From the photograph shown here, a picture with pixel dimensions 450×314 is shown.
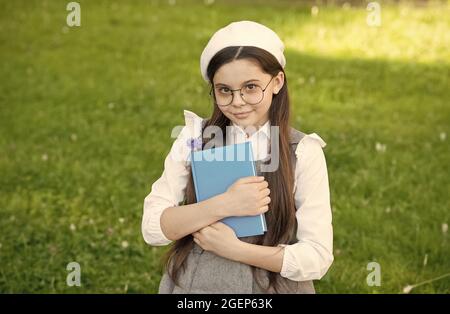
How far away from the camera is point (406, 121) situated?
5578 mm

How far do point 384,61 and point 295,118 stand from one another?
186cm

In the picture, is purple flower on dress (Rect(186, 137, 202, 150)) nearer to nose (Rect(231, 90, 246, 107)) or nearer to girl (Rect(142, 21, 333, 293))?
girl (Rect(142, 21, 333, 293))

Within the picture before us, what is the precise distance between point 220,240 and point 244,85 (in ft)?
1.57

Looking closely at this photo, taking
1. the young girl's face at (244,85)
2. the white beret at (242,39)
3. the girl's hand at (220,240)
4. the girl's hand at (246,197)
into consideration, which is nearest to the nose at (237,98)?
the young girl's face at (244,85)

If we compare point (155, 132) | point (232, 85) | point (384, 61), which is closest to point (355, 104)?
point (384, 61)

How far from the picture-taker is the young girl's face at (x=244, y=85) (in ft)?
7.00

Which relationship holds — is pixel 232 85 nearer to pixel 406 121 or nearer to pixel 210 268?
pixel 210 268

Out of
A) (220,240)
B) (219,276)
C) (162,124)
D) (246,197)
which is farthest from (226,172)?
(162,124)

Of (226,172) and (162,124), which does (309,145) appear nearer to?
(226,172)

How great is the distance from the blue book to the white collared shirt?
139mm

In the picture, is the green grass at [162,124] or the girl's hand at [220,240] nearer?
the girl's hand at [220,240]

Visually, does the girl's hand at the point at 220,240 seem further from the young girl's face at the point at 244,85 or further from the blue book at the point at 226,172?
the young girl's face at the point at 244,85

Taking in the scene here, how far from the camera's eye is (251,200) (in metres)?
2.08

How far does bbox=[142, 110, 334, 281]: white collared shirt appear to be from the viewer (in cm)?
216
